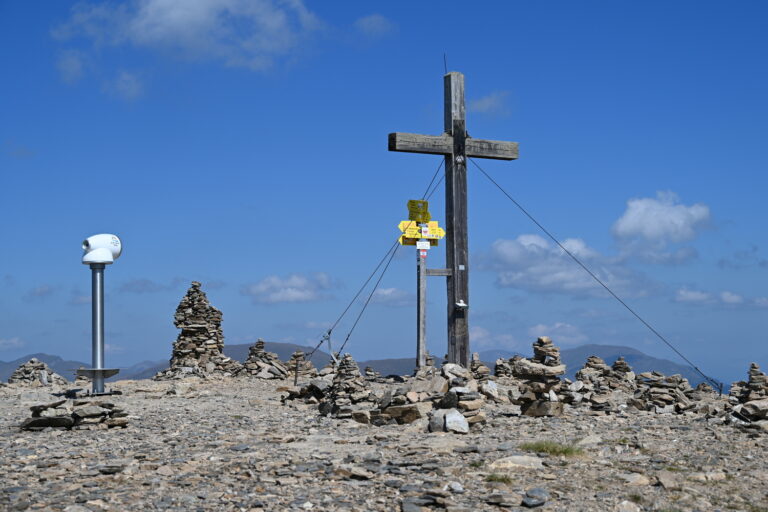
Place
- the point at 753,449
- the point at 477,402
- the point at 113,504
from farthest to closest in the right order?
the point at 477,402 < the point at 753,449 < the point at 113,504

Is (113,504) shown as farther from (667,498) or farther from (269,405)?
(269,405)

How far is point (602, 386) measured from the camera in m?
22.1

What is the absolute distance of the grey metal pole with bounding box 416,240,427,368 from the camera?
835 inches

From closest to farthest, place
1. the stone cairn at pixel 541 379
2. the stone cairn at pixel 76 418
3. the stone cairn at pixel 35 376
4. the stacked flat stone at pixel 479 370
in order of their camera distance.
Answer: the stone cairn at pixel 541 379
the stone cairn at pixel 76 418
the stacked flat stone at pixel 479 370
the stone cairn at pixel 35 376

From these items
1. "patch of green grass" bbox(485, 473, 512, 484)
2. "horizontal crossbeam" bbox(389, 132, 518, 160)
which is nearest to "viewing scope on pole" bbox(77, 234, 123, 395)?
"horizontal crossbeam" bbox(389, 132, 518, 160)

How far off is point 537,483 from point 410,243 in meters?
11.7

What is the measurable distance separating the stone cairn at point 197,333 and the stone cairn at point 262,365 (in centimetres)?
155

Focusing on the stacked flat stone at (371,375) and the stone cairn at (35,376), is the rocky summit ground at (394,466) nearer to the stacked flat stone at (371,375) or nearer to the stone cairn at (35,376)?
the stacked flat stone at (371,375)

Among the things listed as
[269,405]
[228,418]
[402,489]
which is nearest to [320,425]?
[228,418]

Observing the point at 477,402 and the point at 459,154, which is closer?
the point at 477,402

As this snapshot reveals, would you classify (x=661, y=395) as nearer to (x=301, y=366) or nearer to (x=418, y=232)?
(x=418, y=232)

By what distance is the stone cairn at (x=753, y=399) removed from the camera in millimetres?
14016

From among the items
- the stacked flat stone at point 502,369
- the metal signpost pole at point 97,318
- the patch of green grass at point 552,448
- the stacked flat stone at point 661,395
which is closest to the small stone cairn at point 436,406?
the patch of green grass at point 552,448

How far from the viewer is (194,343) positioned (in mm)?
29375
